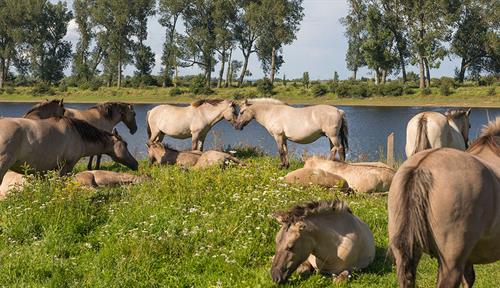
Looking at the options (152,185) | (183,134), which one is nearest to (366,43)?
(183,134)

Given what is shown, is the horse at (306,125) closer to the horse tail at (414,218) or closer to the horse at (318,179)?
the horse at (318,179)

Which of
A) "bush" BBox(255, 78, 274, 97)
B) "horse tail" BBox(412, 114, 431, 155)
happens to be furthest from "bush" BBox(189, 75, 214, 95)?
"horse tail" BBox(412, 114, 431, 155)

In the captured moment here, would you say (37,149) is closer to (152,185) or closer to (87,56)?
(152,185)

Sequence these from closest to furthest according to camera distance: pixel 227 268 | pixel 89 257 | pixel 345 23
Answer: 1. pixel 227 268
2. pixel 89 257
3. pixel 345 23

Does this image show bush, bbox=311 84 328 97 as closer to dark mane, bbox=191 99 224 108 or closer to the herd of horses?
dark mane, bbox=191 99 224 108

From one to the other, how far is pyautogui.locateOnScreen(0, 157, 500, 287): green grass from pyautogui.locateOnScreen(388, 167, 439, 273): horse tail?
2.01 m

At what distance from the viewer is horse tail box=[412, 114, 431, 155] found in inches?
502

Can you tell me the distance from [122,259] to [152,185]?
10.0ft

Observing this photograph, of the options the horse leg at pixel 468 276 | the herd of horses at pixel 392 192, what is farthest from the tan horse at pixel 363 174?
the horse leg at pixel 468 276

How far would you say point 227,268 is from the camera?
6434 mm

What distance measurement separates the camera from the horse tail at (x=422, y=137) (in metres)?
12.7

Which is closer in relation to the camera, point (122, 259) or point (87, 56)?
point (122, 259)

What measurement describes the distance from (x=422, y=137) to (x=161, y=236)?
797cm

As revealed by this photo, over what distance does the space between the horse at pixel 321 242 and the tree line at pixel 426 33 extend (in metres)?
57.6
